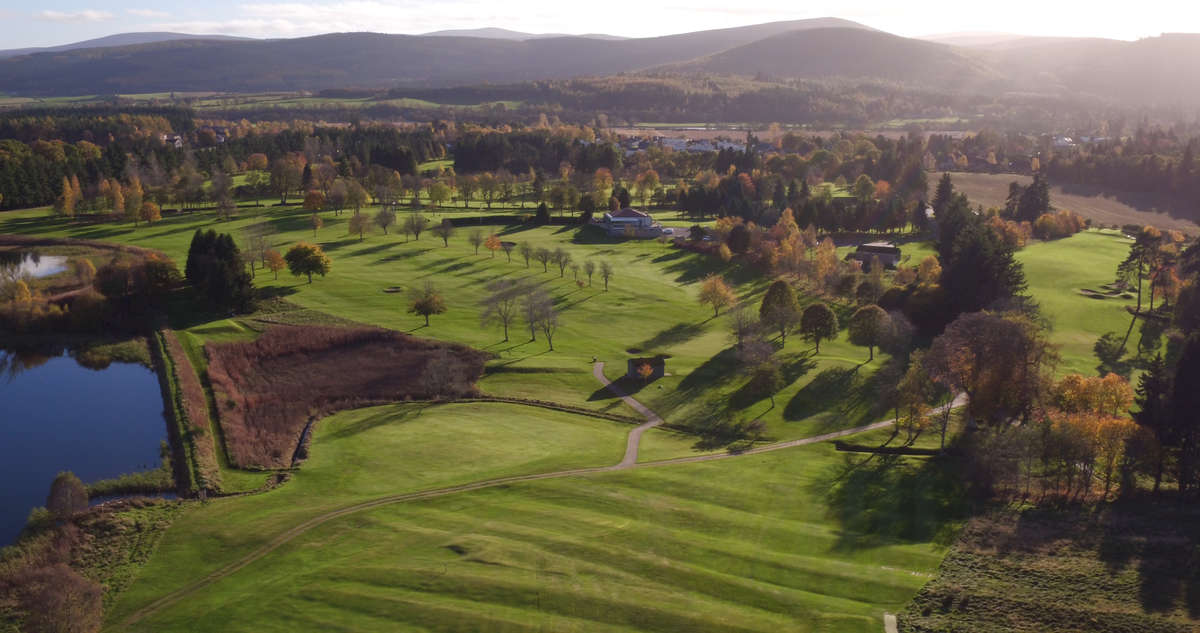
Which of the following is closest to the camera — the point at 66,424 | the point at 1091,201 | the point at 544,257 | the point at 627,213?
the point at 66,424

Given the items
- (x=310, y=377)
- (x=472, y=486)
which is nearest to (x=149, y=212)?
(x=310, y=377)

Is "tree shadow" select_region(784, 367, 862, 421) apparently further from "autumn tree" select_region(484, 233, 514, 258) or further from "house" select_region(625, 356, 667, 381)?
"autumn tree" select_region(484, 233, 514, 258)

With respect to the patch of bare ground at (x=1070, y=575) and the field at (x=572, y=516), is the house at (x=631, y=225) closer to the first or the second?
the field at (x=572, y=516)

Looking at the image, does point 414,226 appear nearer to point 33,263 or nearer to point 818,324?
point 33,263

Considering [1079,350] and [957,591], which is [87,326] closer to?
[957,591]

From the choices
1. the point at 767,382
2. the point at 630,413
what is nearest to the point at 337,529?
the point at 630,413

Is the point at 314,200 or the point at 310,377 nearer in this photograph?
the point at 310,377

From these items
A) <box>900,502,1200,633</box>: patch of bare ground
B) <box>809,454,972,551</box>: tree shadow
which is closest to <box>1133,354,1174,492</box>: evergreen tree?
<box>900,502,1200,633</box>: patch of bare ground
